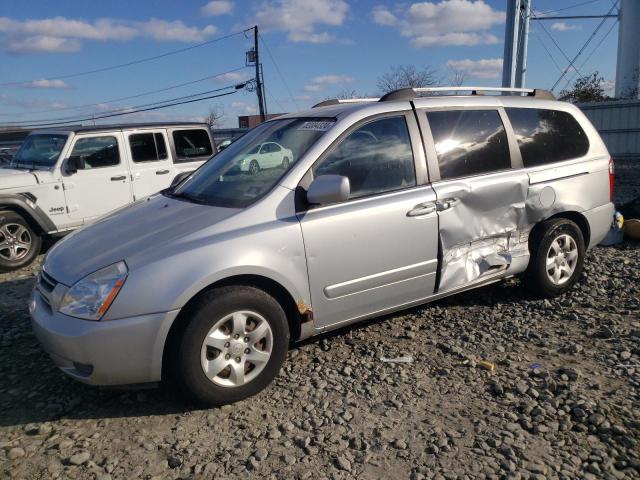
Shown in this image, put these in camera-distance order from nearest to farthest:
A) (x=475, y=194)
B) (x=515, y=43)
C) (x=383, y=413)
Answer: (x=383, y=413)
(x=475, y=194)
(x=515, y=43)

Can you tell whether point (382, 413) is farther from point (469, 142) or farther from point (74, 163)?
point (74, 163)

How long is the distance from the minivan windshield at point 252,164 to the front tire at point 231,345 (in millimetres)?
685

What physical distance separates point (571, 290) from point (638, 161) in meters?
15.3

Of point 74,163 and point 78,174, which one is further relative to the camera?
point 78,174

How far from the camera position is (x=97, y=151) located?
7590 millimetres

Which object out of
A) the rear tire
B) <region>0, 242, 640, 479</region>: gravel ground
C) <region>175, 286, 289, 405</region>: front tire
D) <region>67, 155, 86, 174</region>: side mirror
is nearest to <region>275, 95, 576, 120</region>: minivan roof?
the rear tire

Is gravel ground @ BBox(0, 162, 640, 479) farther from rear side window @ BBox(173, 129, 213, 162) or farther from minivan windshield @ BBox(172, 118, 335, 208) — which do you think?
rear side window @ BBox(173, 129, 213, 162)

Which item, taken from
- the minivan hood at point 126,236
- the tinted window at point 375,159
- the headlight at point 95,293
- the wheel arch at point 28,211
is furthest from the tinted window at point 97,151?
the tinted window at point 375,159

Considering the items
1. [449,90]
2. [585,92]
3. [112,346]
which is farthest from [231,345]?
[585,92]

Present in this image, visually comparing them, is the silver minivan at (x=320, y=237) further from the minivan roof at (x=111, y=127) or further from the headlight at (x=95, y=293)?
the minivan roof at (x=111, y=127)

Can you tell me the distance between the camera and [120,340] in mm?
2918

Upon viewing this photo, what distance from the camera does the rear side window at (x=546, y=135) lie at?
4500mm

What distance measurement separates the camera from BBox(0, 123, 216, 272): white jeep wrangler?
6840 millimetres

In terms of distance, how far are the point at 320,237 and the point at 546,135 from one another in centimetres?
254
